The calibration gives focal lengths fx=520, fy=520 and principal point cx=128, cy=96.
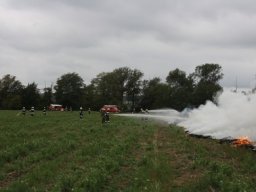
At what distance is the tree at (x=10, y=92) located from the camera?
140 metres

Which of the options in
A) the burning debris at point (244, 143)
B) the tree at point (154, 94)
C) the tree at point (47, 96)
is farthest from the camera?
the tree at point (154, 94)

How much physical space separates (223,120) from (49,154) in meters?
17.0

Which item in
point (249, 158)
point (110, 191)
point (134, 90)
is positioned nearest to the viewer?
point (110, 191)

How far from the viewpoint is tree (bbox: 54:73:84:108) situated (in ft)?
502

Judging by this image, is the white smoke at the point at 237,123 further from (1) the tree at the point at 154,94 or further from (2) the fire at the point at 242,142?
(1) the tree at the point at 154,94

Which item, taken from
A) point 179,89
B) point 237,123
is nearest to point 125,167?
point 237,123

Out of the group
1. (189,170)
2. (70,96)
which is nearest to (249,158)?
(189,170)

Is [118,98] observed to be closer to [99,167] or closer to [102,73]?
[102,73]

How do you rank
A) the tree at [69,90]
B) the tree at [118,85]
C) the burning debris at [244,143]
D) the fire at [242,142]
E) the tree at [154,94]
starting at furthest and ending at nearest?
1. the tree at [118,85]
2. the tree at [69,90]
3. the tree at [154,94]
4. the fire at [242,142]
5. the burning debris at [244,143]

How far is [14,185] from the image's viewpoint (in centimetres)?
1639

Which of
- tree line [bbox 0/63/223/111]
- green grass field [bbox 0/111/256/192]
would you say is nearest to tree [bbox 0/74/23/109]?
tree line [bbox 0/63/223/111]

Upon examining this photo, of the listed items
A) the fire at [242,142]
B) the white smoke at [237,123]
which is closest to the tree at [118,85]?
the white smoke at [237,123]

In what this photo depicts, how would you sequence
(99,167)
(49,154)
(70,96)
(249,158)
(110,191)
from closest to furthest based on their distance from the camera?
(110,191) < (99,167) < (249,158) < (49,154) < (70,96)

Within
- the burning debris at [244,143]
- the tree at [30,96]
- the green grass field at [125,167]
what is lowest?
the green grass field at [125,167]
